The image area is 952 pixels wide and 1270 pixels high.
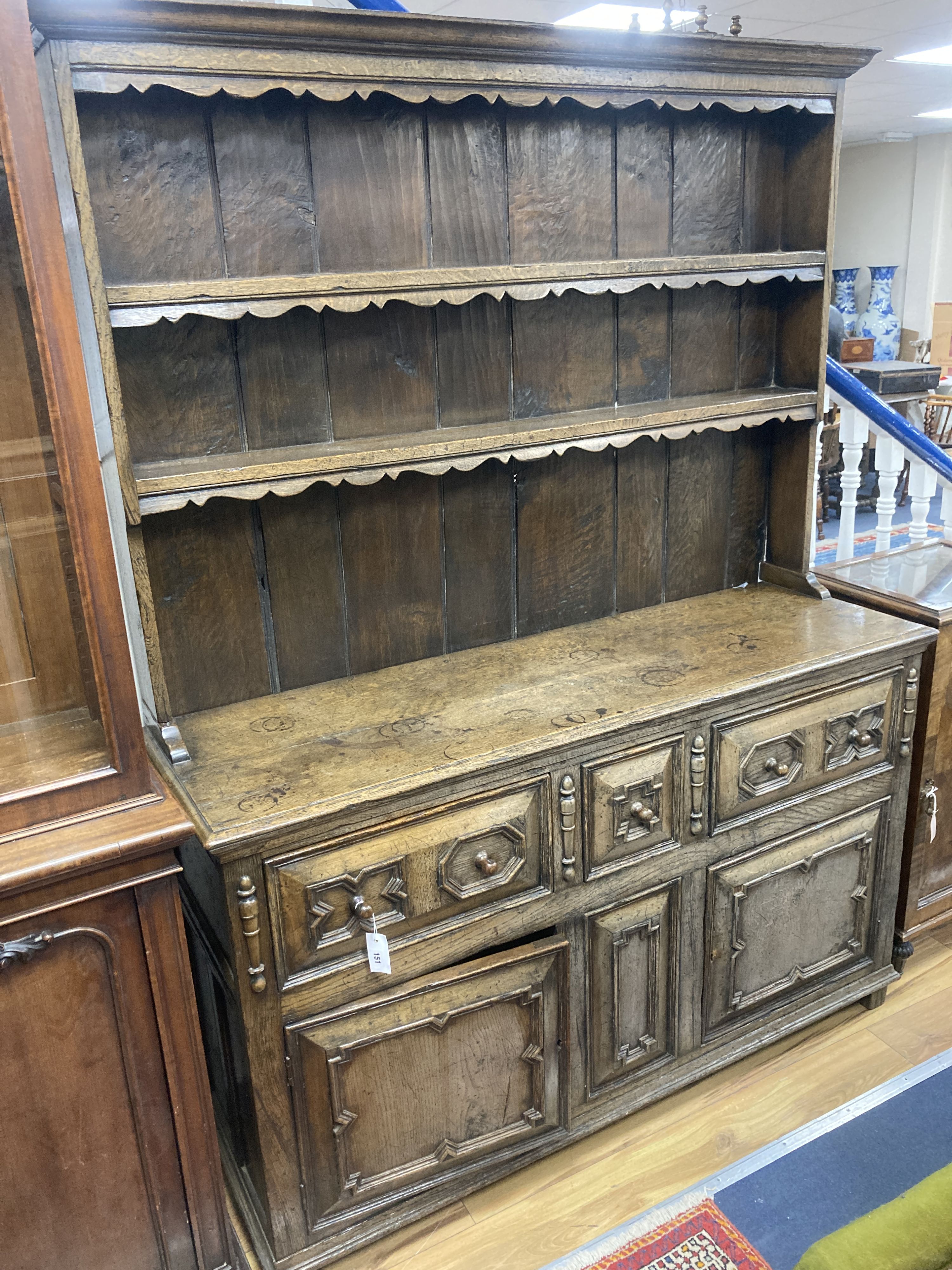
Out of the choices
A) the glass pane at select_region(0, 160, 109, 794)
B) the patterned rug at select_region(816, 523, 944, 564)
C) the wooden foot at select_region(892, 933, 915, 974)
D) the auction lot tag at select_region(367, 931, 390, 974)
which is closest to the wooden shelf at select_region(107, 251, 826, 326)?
the glass pane at select_region(0, 160, 109, 794)

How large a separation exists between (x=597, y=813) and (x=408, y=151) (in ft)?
3.83

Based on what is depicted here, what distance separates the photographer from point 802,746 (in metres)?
1.88

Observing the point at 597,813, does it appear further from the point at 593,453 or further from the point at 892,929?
the point at 892,929

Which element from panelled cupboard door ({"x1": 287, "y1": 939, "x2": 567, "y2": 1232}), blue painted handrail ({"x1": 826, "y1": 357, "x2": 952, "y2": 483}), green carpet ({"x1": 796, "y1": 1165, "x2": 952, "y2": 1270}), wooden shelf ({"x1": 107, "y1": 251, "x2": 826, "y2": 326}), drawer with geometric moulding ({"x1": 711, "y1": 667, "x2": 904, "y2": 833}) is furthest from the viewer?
blue painted handrail ({"x1": 826, "y1": 357, "x2": 952, "y2": 483})

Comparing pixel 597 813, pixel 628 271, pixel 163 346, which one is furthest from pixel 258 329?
pixel 597 813

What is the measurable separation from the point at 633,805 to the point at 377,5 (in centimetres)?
142

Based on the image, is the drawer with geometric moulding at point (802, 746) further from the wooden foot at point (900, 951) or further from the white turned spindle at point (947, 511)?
the white turned spindle at point (947, 511)

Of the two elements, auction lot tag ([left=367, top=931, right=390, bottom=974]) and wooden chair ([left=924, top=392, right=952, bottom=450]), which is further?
wooden chair ([left=924, top=392, right=952, bottom=450])

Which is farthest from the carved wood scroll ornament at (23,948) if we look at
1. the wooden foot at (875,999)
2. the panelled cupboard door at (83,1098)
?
the wooden foot at (875,999)

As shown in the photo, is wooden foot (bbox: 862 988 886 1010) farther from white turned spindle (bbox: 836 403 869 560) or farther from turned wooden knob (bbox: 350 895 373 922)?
turned wooden knob (bbox: 350 895 373 922)

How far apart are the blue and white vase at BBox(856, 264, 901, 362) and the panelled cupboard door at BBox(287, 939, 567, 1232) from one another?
8.50 meters

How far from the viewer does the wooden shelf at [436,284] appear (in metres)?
1.42

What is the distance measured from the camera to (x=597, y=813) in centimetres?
167

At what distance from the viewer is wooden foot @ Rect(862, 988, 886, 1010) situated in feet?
7.11
